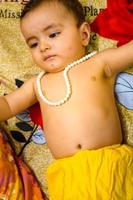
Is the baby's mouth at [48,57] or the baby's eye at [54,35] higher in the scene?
the baby's eye at [54,35]

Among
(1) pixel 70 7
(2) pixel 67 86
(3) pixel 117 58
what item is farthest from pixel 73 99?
(1) pixel 70 7

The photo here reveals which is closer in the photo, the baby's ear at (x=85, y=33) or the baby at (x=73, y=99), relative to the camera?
the baby at (x=73, y=99)

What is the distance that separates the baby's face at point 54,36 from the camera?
1.27 metres

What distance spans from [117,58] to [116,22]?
131 mm

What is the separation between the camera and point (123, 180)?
3.86 feet

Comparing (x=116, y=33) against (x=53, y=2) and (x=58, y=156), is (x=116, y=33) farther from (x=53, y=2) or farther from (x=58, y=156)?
(x=58, y=156)

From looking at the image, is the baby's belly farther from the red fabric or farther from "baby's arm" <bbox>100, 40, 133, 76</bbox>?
the red fabric

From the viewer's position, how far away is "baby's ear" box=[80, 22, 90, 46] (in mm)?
1312

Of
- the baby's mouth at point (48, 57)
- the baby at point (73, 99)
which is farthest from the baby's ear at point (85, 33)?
the baby's mouth at point (48, 57)

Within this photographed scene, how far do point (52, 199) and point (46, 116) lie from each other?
0.24 m

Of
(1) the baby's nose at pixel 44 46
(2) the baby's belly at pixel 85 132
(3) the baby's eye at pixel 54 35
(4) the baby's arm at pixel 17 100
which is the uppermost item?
(3) the baby's eye at pixel 54 35

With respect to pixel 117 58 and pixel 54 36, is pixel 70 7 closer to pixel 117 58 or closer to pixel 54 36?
pixel 54 36

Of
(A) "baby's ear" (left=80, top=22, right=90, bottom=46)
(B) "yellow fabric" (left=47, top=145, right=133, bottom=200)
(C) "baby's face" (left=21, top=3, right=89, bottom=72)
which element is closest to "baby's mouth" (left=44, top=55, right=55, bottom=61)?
(C) "baby's face" (left=21, top=3, right=89, bottom=72)

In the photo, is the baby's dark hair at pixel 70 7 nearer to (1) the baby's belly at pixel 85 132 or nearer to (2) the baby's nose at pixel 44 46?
(2) the baby's nose at pixel 44 46
